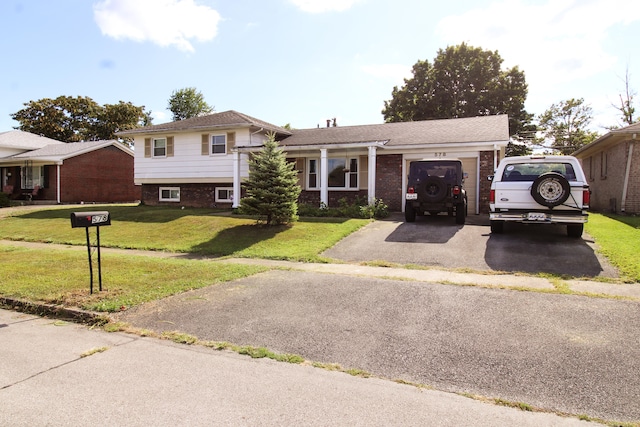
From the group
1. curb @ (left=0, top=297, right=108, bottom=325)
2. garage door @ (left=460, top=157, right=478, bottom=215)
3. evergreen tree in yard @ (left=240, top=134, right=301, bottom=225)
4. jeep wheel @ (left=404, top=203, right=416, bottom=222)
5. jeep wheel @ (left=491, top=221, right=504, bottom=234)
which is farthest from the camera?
garage door @ (left=460, top=157, right=478, bottom=215)

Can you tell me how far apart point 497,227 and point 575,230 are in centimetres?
187

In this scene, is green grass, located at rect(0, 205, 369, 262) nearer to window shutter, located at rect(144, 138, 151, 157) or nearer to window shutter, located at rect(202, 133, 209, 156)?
window shutter, located at rect(202, 133, 209, 156)

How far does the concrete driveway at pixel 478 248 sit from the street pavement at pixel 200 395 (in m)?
5.63

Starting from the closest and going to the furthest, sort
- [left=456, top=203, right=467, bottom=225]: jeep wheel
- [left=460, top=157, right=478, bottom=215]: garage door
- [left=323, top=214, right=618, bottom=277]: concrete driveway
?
[left=323, top=214, right=618, bottom=277]: concrete driveway → [left=456, top=203, right=467, bottom=225]: jeep wheel → [left=460, top=157, right=478, bottom=215]: garage door

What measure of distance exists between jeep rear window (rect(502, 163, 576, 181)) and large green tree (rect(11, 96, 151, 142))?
47.5 m

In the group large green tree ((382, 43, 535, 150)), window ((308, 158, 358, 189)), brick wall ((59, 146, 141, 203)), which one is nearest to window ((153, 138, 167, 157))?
window ((308, 158, 358, 189))

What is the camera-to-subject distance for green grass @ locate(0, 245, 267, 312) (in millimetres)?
6297

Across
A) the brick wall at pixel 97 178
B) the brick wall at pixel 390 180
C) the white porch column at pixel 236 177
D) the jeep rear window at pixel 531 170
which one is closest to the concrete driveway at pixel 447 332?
the jeep rear window at pixel 531 170

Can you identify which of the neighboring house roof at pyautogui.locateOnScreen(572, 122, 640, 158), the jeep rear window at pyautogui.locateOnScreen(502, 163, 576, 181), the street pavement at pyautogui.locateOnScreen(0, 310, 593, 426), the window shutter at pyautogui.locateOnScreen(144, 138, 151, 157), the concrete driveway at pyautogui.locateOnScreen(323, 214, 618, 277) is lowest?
the street pavement at pyautogui.locateOnScreen(0, 310, 593, 426)

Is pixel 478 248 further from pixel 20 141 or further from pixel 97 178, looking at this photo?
pixel 20 141

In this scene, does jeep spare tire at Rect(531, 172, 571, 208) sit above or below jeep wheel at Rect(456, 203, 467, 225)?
above

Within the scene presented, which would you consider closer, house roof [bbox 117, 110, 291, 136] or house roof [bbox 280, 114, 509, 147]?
house roof [bbox 280, 114, 509, 147]

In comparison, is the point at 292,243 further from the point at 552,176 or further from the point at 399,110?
the point at 399,110

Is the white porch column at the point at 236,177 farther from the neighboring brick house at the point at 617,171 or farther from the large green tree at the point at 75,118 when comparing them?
the large green tree at the point at 75,118
